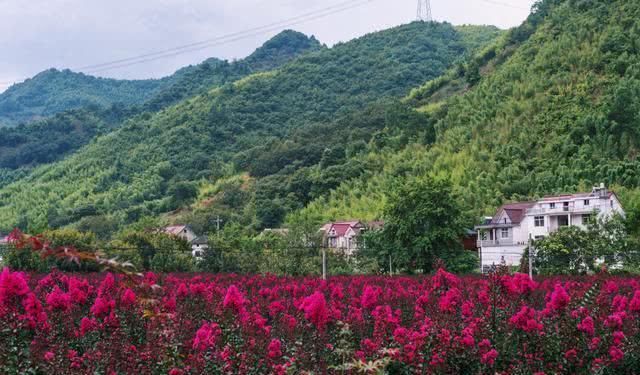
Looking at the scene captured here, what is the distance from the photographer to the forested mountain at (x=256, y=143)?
62.5m

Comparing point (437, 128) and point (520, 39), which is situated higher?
point (520, 39)

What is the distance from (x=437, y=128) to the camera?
5806 centimetres

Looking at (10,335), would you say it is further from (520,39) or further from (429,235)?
(520,39)

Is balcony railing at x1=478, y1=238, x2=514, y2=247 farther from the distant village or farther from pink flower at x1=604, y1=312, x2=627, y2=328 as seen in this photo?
pink flower at x1=604, y1=312, x2=627, y2=328

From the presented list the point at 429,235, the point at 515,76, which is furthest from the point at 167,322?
the point at 515,76

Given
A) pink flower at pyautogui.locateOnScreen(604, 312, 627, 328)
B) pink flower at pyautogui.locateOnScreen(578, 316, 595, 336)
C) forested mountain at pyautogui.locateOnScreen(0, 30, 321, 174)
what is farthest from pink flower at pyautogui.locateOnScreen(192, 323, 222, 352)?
forested mountain at pyautogui.locateOnScreen(0, 30, 321, 174)

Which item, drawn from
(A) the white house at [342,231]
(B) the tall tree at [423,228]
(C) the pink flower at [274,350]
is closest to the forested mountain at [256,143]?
(A) the white house at [342,231]

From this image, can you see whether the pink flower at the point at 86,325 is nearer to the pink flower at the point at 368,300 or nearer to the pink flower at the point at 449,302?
the pink flower at the point at 368,300

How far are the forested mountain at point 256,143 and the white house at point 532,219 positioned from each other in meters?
22.1

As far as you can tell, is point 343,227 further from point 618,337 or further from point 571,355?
point 571,355

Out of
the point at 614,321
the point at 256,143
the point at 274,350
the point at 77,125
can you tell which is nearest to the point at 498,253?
the point at 614,321

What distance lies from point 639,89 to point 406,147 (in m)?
18.7

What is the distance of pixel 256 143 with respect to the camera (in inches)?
3546

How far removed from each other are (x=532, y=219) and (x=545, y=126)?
51.6 feet
